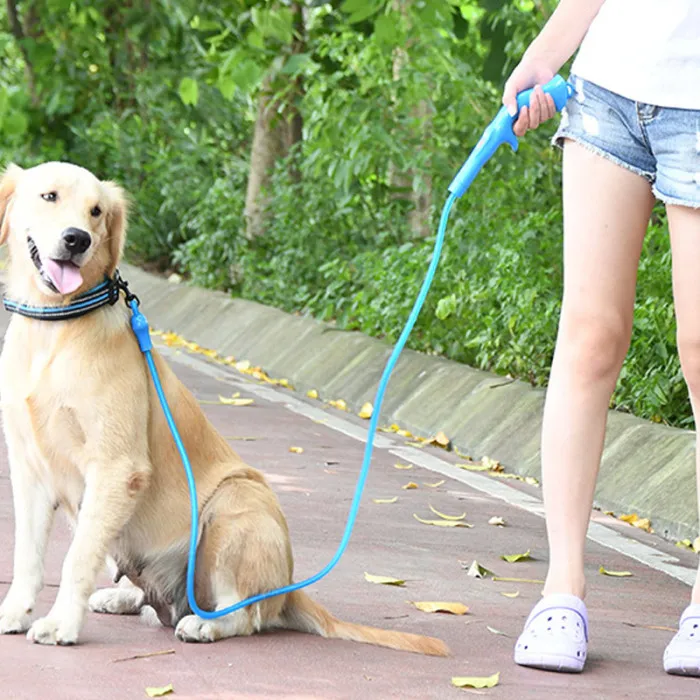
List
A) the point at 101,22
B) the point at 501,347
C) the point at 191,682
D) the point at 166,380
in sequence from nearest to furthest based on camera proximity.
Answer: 1. the point at 191,682
2. the point at 166,380
3. the point at 501,347
4. the point at 101,22

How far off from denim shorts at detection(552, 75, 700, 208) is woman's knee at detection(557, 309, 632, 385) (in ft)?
1.24

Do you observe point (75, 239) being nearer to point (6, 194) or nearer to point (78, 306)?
point (78, 306)

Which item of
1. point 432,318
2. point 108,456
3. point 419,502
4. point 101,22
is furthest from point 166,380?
point 101,22

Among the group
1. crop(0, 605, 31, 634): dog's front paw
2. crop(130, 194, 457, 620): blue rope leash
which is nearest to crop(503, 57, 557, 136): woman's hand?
crop(130, 194, 457, 620): blue rope leash

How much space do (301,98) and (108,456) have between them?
10.2m

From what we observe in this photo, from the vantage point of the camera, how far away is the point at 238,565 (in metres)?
4.40

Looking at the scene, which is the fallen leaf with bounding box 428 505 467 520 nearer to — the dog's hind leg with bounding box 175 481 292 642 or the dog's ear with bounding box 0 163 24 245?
the dog's hind leg with bounding box 175 481 292 642

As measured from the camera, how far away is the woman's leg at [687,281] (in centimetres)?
420

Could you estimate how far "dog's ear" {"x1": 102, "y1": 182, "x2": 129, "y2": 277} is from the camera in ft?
14.8

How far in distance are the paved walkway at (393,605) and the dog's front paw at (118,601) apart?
7 cm

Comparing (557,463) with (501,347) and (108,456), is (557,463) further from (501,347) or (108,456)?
(501,347)

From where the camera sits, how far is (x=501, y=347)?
31.4ft

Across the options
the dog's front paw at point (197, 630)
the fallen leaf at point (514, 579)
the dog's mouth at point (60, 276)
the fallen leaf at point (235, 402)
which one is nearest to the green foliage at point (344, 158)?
the fallen leaf at point (235, 402)

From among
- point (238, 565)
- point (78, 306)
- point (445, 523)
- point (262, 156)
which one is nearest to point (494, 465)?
point (445, 523)
